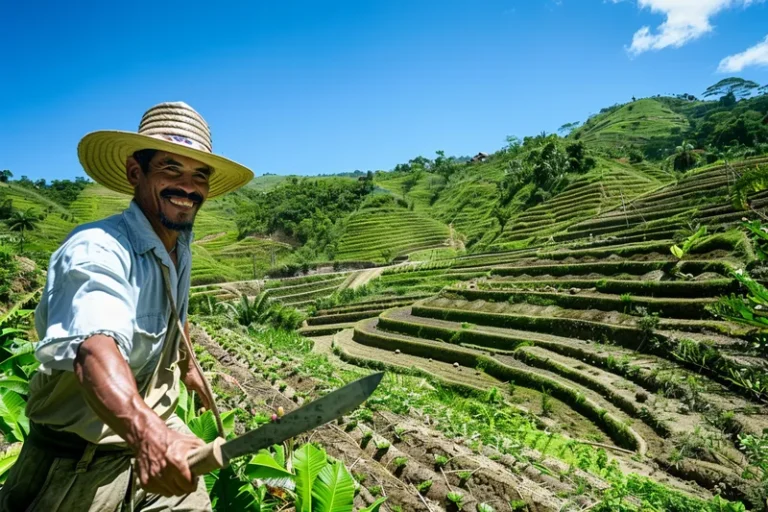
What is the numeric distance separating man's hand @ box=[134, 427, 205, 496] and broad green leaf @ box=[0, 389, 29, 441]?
2.06m

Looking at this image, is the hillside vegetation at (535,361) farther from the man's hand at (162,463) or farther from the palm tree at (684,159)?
the man's hand at (162,463)

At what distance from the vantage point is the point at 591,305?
13.1 metres

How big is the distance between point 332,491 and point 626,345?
433 inches

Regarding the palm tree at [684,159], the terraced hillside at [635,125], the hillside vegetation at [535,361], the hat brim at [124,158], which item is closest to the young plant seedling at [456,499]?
the hillside vegetation at [535,361]

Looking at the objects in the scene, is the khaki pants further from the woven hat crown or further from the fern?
the fern

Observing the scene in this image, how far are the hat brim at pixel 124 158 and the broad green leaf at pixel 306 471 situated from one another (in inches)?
55.4

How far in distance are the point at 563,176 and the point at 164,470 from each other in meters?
43.5

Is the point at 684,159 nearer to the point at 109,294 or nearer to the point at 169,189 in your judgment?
the point at 169,189

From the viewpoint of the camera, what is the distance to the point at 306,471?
85.6 inches

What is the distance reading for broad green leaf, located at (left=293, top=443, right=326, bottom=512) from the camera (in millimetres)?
2107

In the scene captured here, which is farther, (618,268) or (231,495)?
(618,268)

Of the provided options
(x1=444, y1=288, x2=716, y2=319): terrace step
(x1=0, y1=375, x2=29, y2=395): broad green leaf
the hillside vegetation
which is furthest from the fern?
(x1=0, y1=375, x2=29, y2=395): broad green leaf

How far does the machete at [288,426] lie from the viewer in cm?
107

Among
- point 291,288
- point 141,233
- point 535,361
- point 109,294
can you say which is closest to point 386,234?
point 291,288
